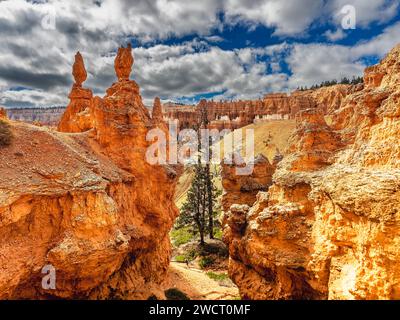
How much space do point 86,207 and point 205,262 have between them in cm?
1822

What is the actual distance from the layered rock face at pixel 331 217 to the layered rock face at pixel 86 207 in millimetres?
5175

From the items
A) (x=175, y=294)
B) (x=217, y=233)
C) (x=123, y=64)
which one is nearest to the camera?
(x=175, y=294)

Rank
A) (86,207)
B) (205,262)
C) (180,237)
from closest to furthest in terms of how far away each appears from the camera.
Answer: (86,207) → (205,262) → (180,237)

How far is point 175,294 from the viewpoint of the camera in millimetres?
16812

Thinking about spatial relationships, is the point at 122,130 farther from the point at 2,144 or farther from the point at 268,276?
the point at 268,276

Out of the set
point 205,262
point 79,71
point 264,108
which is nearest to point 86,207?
point 79,71

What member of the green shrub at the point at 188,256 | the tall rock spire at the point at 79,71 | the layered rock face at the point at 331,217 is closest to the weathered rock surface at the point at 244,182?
the green shrub at the point at 188,256

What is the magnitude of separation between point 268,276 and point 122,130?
35.3ft

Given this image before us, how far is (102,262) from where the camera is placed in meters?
10.5

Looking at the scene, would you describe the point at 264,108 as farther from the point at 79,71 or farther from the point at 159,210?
the point at 159,210

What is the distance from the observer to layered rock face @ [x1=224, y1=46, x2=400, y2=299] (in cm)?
619

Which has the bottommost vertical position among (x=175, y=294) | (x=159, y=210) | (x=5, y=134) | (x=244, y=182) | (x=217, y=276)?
(x=217, y=276)

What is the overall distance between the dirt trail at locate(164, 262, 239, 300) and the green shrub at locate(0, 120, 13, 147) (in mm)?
12199
